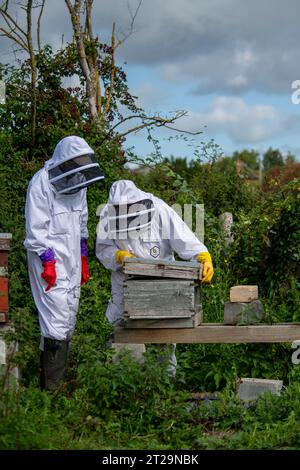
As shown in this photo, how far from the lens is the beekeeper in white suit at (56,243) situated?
6.11m

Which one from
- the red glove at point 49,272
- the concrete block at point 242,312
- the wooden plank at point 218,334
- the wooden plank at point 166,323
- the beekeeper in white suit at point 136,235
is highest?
the beekeeper in white suit at point 136,235

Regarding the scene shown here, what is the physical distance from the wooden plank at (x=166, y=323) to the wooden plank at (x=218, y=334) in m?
0.05

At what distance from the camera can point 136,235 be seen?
251 inches

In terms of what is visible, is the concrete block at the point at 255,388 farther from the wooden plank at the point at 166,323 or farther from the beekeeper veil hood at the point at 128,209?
the beekeeper veil hood at the point at 128,209

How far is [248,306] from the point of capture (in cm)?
631

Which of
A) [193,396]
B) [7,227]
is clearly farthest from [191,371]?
[7,227]

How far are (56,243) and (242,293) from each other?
152 cm

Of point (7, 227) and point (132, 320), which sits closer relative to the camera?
point (132, 320)

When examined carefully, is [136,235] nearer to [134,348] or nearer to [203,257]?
[203,257]

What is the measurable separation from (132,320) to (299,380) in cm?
142

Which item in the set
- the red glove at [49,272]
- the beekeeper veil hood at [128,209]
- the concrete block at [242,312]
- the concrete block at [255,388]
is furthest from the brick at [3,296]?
the concrete block at [255,388]

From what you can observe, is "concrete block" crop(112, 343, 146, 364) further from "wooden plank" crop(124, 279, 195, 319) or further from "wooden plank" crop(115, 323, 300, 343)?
"wooden plank" crop(124, 279, 195, 319)
